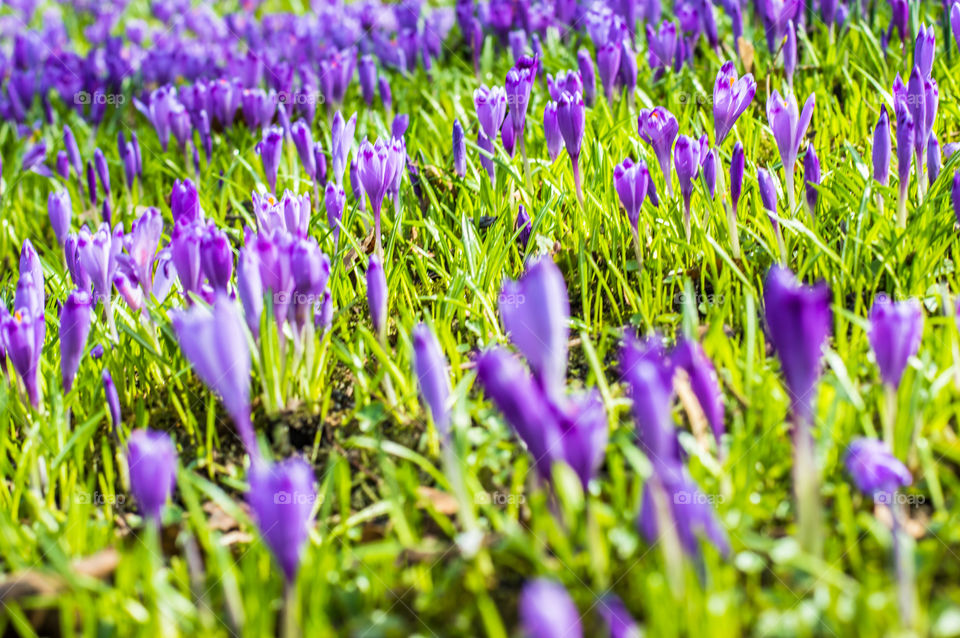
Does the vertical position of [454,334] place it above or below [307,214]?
below

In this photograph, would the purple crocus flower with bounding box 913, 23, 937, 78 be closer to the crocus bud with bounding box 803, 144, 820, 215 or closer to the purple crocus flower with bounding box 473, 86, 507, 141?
the crocus bud with bounding box 803, 144, 820, 215

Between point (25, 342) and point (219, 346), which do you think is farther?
point (25, 342)

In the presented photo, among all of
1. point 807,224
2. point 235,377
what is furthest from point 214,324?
point 807,224

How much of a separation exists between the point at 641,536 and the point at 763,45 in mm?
3010

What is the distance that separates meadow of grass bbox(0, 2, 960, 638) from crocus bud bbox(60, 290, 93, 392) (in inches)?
2.7

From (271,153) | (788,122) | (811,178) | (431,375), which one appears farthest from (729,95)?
(271,153)

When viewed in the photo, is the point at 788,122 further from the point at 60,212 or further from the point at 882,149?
the point at 60,212

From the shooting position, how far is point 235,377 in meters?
1.55

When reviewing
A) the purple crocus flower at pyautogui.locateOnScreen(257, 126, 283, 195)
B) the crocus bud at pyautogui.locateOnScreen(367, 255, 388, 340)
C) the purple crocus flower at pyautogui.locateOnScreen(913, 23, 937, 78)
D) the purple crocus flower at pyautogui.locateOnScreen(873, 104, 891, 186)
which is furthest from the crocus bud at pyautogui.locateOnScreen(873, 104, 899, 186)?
the purple crocus flower at pyautogui.locateOnScreen(257, 126, 283, 195)

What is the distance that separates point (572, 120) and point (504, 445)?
994 millimetres

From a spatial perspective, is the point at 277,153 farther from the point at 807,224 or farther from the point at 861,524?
the point at 861,524

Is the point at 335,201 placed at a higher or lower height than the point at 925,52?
lower

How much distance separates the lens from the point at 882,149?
2199 millimetres

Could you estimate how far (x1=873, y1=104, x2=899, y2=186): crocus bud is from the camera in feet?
7.14
